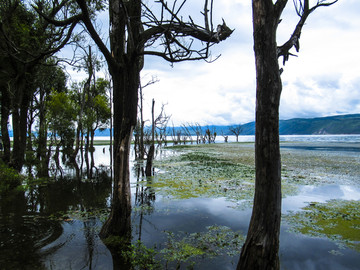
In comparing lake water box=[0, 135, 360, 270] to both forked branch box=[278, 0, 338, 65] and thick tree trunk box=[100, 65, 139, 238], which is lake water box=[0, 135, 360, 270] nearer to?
thick tree trunk box=[100, 65, 139, 238]

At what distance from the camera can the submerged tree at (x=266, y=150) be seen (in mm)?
3209

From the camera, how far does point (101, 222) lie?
6.18 m

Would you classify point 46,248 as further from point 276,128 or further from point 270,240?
point 276,128

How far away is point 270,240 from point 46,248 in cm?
432

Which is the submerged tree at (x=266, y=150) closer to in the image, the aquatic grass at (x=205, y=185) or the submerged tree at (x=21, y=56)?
the aquatic grass at (x=205, y=185)

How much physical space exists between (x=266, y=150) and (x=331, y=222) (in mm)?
4638

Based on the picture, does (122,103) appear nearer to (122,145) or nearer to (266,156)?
(122,145)

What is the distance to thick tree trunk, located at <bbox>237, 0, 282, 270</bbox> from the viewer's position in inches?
126

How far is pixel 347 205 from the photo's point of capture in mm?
7648

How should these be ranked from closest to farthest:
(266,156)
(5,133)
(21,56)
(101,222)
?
(266,156) < (101,222) < (21,56) < (5,133)

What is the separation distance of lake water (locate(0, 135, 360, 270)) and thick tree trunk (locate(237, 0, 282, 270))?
1.19m

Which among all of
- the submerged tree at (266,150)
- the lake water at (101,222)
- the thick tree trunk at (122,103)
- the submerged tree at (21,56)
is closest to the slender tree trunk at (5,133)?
the submerged tree at (21,56)

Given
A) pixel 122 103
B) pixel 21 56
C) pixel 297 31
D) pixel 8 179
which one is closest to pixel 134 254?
pixel 122 103

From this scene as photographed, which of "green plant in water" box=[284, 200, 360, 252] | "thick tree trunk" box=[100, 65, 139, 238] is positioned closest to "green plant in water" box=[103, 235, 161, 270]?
"thick tree trunk" box=[100, 65, 139, 238]
